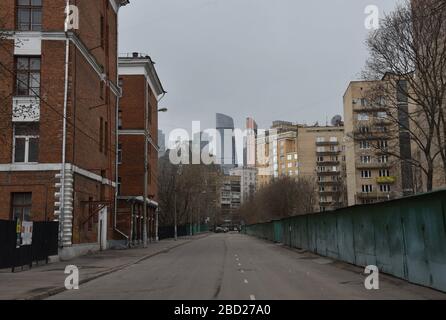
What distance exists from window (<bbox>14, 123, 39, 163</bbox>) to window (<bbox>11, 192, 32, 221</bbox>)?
1.95 meters

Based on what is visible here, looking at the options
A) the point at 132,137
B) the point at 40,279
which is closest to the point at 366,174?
the point at 132,137

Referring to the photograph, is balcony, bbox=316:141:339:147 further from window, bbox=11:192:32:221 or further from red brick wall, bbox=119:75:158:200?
window, bbox=11:192:32:221

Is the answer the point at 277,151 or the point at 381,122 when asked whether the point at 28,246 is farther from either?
the point at 277,151

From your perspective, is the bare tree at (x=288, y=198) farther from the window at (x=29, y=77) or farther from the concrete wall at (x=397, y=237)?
the window at (x=29, y=77)

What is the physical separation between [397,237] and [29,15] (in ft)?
78.2

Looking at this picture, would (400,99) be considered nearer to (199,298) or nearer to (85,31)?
(85,31)

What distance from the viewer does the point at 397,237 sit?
1727 centimetres

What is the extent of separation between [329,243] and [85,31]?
20.0 meters

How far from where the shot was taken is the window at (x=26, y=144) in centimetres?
2965

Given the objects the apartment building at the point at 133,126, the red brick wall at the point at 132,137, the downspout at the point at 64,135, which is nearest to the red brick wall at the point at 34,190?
the downspout at the point at 64,135

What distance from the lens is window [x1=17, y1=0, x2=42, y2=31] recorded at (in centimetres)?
3053

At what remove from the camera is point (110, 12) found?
42594 millimetres
